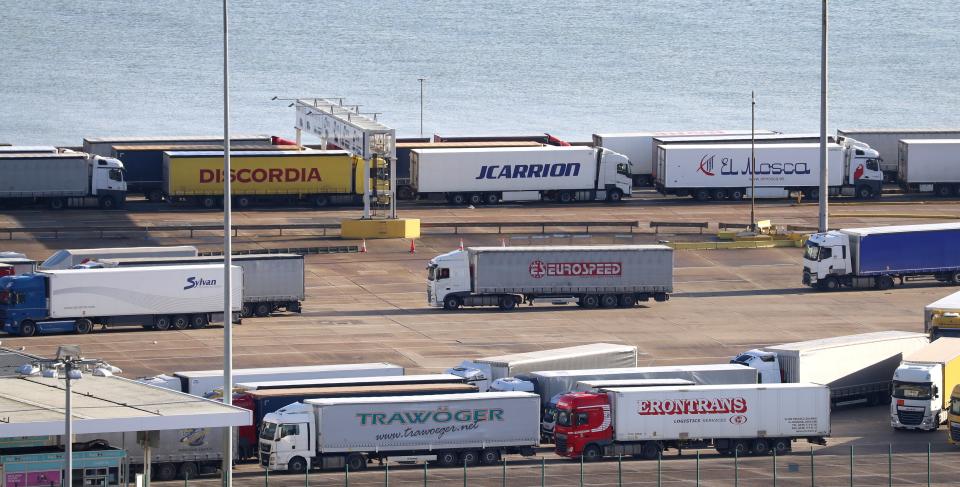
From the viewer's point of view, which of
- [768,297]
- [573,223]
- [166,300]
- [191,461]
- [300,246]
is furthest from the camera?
[573,223]

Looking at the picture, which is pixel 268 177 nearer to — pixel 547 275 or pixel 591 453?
pixel 547 275

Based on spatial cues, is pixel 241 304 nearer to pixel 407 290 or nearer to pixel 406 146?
pixel 407 290

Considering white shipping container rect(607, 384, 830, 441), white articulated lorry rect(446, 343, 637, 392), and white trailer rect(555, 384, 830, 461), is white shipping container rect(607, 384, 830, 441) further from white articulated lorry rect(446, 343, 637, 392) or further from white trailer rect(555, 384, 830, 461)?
white articulated lorry rect(446, 343, 637, 392)

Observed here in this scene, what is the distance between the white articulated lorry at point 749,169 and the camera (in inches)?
4414

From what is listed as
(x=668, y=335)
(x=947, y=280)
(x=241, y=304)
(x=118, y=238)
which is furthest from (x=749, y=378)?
(x=118, y=238)

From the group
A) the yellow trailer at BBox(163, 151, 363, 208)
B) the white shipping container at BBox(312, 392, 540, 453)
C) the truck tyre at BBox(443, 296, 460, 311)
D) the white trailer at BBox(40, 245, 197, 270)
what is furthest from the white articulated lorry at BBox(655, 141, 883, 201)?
the white shipping container at BBox(312, 392, 540, 453)

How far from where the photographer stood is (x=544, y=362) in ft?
196

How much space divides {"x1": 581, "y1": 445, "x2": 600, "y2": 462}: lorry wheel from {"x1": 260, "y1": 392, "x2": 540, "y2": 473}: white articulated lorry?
1.71m

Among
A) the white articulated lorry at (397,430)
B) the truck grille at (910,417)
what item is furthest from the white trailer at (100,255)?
the truck grille at (910,417)

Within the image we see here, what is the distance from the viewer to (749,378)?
190ft

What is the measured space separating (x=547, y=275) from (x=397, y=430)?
2919 centimetres

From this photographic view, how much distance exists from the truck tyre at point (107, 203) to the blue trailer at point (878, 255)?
42432 mm

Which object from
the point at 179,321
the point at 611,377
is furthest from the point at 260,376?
the point at 179,321

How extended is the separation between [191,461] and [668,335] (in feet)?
94.8
